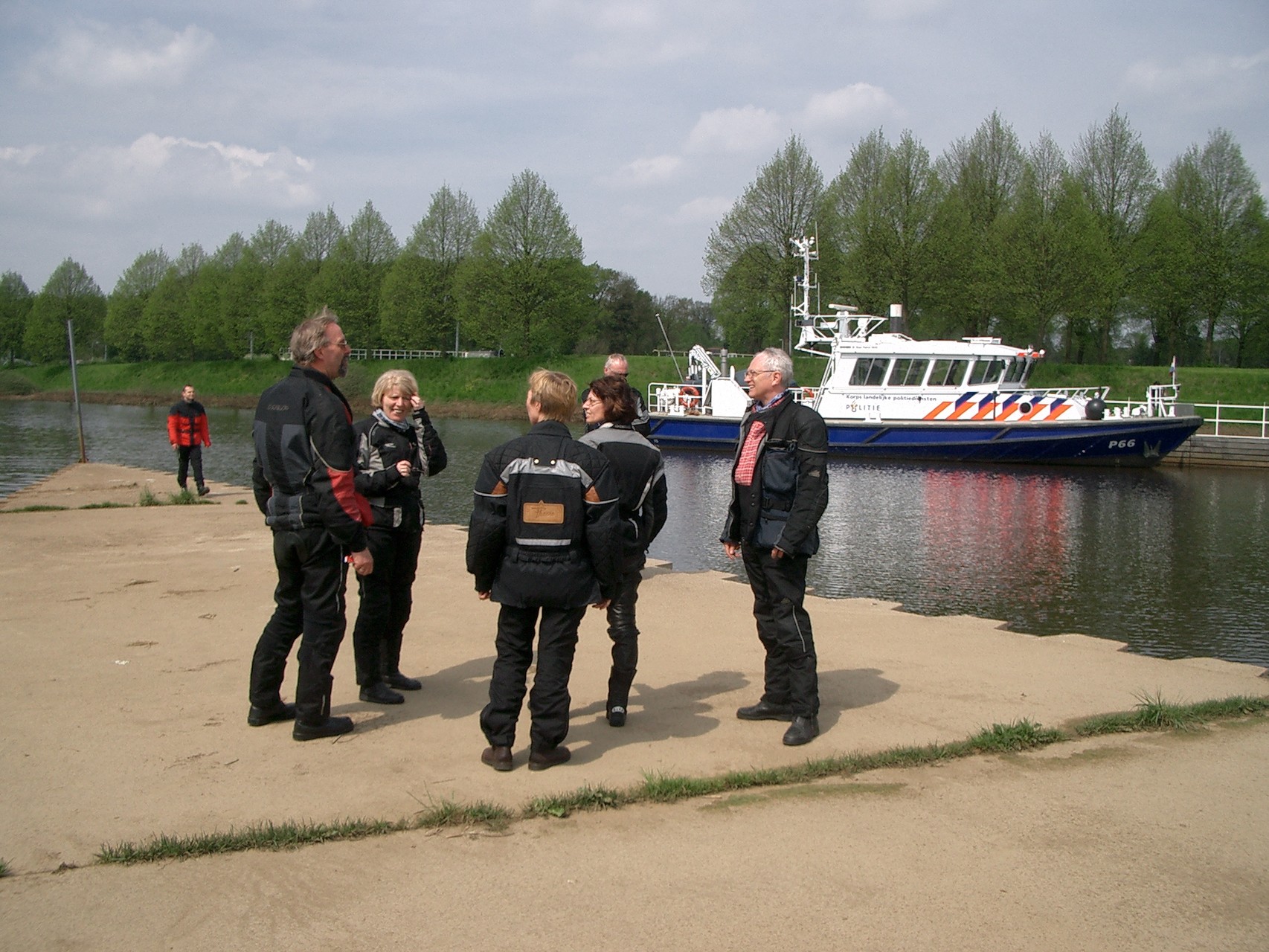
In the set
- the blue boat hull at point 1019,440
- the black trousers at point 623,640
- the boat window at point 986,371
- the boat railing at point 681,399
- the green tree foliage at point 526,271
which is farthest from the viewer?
the green tree foliage at point 526,271

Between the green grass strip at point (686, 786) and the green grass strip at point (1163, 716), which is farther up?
the green grass strip at point (686, 786)

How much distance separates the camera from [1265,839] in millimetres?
3588

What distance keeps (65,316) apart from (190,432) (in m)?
79.9

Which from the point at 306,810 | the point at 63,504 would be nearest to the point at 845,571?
the point at 306,810

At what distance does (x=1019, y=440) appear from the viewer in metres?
27.2

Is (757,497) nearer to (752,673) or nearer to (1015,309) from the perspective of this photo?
(752,673)

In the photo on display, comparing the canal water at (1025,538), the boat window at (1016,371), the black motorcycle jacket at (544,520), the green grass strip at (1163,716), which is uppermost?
the boat window at (1016,371)

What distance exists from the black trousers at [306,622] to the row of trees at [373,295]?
42.5 meters

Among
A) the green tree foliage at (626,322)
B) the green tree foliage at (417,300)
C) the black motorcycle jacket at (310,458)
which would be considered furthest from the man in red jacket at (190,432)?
the green tree foliage at (626,322)

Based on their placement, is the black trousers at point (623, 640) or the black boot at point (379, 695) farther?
the black boot at point (379, 695)

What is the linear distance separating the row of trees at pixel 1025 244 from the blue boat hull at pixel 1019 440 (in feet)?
53.6

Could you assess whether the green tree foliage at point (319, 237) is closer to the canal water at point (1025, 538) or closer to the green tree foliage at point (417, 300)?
the green tree foliage at point (417, 300)

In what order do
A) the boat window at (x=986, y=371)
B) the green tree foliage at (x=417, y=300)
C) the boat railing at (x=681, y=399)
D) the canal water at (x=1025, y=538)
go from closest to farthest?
the canal water at (x=1025, y=538) < the boat window at (x=986, y=371) < the boat railing at (x=681, y=399) < the green tree foliage at (x=417, y=300)

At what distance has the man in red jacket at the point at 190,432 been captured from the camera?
49.9 feet
